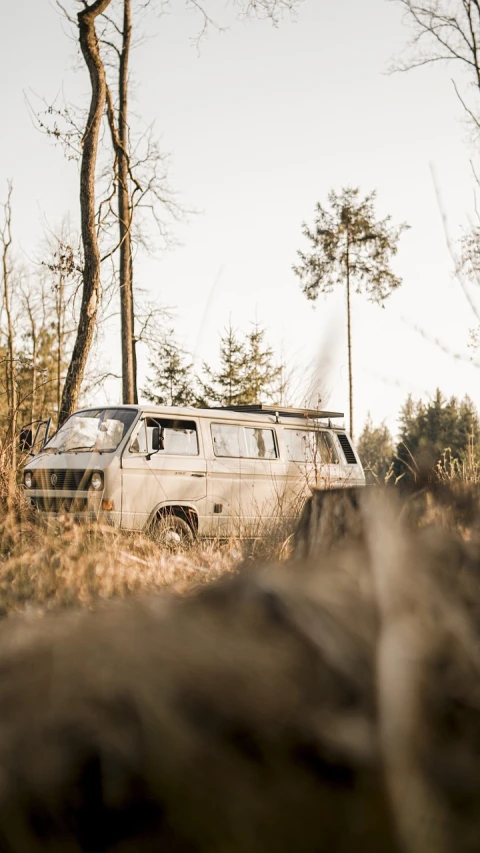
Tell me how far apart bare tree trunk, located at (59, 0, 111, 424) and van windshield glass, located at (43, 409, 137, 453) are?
2.14 m

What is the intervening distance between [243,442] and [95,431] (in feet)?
7.37

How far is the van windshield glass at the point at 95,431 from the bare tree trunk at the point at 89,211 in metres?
2.14

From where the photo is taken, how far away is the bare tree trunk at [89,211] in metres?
12.8

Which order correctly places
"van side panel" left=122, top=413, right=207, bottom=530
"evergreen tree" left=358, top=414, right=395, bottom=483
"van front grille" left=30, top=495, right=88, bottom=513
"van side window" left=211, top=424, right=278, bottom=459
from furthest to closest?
1. "van side window" left=211, top=424, right=278, bottom=459
2. "van side panel" left=122, top=413, right=207, bottom=530
3. "van front grille" left=30, top=495, right=88, bottom=513
4. "evergreen tree" left=358, top=414, right=395, bottom=483

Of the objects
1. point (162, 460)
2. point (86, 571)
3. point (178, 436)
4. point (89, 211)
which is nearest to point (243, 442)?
point (178, 436)

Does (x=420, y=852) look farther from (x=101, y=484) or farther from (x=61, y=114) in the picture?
(x=61, y=114)

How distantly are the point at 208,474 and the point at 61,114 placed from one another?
7.06 metres

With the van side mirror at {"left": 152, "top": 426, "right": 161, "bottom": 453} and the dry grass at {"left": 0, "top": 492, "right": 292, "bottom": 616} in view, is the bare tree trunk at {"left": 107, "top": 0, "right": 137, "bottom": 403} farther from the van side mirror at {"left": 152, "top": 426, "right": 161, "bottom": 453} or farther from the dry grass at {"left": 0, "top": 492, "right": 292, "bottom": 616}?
the dry grass at {"left": 0, "top": 492, "right": 292, "bottom": 616}

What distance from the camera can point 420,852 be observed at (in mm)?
427

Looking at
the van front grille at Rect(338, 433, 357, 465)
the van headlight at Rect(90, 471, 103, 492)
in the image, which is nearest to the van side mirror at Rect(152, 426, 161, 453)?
the van headlight at Rect(90, 471, 103, 492)

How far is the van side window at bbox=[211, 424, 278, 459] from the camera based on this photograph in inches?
432

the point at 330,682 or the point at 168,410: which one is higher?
the point at 168,410

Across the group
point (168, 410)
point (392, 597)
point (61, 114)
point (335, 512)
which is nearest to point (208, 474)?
point (168, 410)

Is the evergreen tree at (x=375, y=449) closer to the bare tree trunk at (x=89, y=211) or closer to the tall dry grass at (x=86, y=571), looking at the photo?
the tall dry grass at (x=86, y=571)
